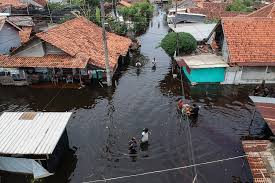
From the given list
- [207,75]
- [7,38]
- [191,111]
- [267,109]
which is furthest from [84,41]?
[267,109]

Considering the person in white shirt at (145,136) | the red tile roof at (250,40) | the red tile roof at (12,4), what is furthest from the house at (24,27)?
the red tile roof at (250,40)

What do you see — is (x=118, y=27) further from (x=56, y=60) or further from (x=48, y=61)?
(x=48, y=61)

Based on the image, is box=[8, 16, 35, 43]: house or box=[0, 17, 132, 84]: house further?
box=[8, 16, 35, 43]: house

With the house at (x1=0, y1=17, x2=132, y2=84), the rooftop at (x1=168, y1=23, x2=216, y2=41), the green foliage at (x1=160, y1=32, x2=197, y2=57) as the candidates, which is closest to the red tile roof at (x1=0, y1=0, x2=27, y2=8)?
the house at (x1=0, y1=17, x2=132, y2=84)

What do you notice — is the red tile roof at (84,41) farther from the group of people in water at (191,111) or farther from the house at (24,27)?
the group of people in water at (191,111)

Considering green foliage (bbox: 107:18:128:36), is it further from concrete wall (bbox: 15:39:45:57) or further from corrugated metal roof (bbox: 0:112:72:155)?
corrugated metal roof (bbox: 0:112:72:155)

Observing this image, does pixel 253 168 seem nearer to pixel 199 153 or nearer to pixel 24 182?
pixel 199 153
